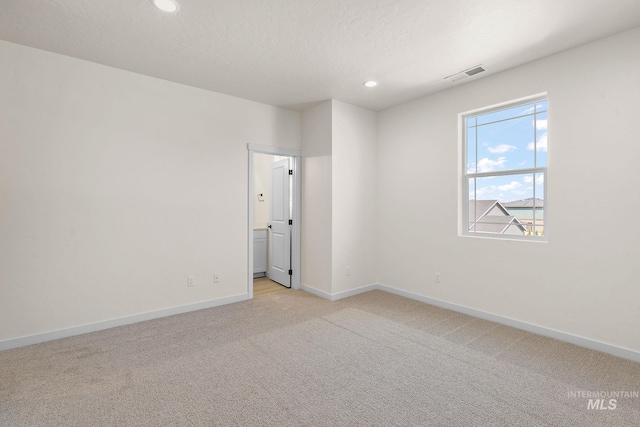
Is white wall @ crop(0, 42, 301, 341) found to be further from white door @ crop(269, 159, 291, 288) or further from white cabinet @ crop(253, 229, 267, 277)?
white cabinet @ crop(253, 229, 267, 277)

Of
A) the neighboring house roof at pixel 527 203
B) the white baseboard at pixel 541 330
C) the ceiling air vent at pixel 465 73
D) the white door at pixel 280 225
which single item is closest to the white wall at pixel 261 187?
the white door at pixel 280 225

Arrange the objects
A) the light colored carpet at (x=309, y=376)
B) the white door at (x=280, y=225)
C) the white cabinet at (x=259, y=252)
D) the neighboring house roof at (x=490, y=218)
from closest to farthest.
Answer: the light colored carpet at (x=309, y=376)
the neighboring house roof at (x=490, y=218)
the white door at (x=280, y=225)
the white cabinet at (x=259, y=252)

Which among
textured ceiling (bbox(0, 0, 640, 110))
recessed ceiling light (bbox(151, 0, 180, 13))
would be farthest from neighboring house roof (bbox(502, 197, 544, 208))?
recessed ceiling light (bbox(151, 0, 180, 13))

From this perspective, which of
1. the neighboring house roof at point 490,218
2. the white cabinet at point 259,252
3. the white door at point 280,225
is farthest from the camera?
the white cabinet at point 259,252

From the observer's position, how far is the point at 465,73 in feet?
11.1

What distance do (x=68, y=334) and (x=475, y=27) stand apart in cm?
466

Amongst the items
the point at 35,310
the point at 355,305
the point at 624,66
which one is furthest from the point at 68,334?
the point at 624,66

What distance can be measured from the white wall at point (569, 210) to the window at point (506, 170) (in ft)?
0.49

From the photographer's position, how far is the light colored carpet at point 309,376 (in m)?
1.87

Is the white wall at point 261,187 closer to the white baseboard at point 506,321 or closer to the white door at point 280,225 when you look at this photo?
the white door at point 280,225

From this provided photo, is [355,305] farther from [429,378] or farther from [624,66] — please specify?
[624,66]

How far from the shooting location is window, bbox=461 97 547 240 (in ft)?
10.5

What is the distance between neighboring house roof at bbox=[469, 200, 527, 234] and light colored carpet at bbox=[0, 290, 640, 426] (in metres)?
1.09

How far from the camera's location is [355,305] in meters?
4.02
